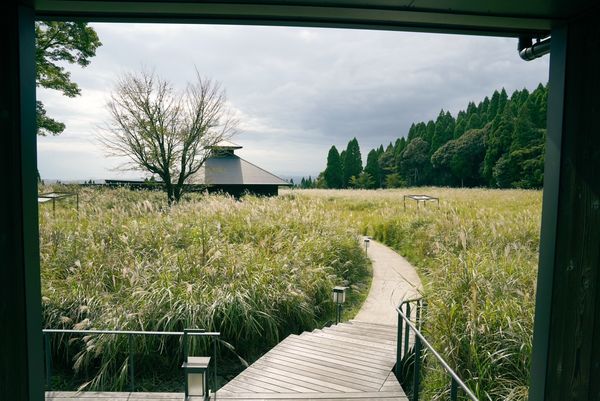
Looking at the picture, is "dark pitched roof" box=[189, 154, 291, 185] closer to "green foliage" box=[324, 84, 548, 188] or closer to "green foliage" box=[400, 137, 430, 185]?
"green foliage" box=[324, 84, 548, 188]

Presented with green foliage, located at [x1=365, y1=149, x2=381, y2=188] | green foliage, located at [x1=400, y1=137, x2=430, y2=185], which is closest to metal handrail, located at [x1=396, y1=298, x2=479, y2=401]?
green foliage, located at [x1=400, y1=137, x2=430, y2=185]

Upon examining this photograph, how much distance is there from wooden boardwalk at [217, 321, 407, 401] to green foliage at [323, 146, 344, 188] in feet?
149

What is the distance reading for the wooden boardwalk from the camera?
369 cm

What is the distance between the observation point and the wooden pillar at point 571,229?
1.29m

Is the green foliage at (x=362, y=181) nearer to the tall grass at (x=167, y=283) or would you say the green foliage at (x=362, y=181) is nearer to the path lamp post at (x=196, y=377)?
the tall grass at (x=167, y=283)

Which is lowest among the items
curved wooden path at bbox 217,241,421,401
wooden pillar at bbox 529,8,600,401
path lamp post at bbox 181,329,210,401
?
curved wooden path at bbox 217,241,421,401

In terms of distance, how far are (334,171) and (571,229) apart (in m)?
49.2

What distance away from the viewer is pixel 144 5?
1396 millimetres

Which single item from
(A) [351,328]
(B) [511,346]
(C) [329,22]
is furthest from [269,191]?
(C) [329,22]

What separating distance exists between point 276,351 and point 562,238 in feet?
13.2

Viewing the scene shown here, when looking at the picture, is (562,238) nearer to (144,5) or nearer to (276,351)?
(144,5)

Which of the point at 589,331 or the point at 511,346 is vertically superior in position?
the point at 589,331

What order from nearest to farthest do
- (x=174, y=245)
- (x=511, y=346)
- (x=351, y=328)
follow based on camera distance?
(x=511, y=346)
(x=351, y=328)
(x=174, y=245)

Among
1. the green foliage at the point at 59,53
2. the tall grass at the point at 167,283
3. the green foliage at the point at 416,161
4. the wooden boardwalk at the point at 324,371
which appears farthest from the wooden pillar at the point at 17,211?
the green foliage at the point at 416,161
